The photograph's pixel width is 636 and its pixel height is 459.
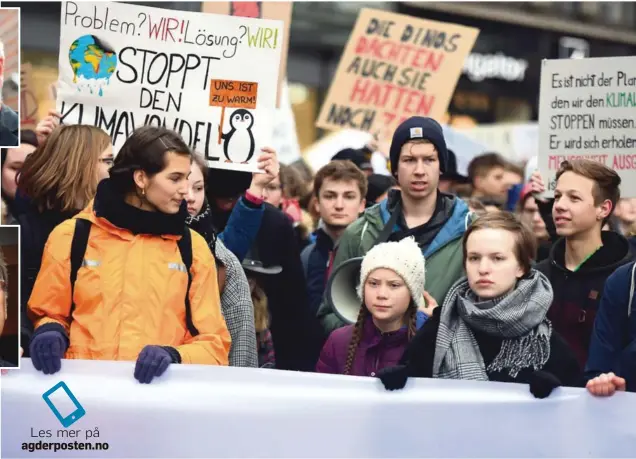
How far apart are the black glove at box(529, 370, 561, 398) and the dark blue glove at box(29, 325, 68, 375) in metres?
1.67

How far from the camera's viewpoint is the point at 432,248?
6.36m

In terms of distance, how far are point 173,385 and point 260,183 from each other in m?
1.54

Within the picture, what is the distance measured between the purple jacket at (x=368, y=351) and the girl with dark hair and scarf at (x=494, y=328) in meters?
0.22

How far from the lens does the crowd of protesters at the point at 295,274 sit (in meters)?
5.18

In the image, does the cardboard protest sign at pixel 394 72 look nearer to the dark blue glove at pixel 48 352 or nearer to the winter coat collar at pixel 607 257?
the winter coat collar at pixel 607 257

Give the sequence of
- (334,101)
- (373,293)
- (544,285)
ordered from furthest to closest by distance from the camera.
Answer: (334,101) < (373,293) < (544,285)

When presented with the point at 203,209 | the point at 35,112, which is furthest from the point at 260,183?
the point at 35,112

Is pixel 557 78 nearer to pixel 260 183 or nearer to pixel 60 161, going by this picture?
A: pixel 260 183

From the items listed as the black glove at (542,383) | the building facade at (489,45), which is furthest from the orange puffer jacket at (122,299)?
the building facade at (489,45)

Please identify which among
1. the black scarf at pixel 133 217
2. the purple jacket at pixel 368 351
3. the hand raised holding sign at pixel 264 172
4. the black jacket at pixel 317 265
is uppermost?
the hand raised holding sign at pixel 264 172

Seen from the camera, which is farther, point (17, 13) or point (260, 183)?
point (260, 183)

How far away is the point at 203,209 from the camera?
6215 mm

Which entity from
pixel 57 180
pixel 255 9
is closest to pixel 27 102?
pixel 255 9

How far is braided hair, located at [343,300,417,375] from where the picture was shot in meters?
5.69
